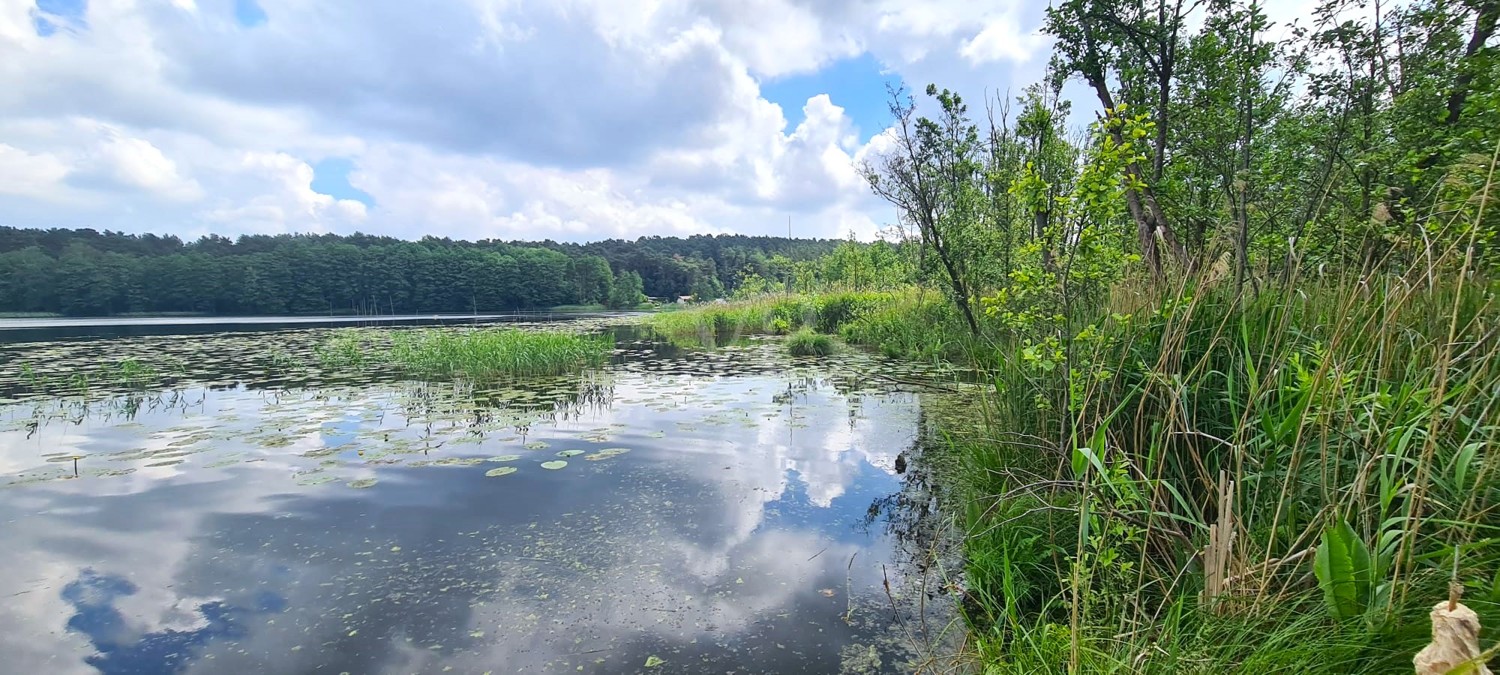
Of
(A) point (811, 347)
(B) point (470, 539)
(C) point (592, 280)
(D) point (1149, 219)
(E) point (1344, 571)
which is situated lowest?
(B) point (470, 539)

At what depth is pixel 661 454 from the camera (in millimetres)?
6098

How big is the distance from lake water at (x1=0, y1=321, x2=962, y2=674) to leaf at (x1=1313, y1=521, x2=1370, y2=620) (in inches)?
58.8

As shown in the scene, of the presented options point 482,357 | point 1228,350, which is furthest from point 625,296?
point 1228,350

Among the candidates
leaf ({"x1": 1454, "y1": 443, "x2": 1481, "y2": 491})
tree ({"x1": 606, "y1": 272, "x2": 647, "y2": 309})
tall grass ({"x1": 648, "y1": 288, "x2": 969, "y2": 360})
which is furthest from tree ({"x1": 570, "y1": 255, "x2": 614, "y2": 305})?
leaf ({"x1": 1454, "y1": 443, "x2": 1481, "y2": 491})

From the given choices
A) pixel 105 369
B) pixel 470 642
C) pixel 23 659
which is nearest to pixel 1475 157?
pixel 470 642

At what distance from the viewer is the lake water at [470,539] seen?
290 cm

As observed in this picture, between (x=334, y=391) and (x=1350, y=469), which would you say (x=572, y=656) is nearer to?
(x=1350, y=469)

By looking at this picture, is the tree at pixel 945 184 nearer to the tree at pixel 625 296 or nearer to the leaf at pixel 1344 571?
the leaf at pixel 1344 571

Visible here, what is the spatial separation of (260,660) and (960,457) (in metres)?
4.53

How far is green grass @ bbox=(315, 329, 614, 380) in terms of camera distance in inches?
451

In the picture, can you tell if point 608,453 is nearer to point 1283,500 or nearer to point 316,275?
point 1283,500

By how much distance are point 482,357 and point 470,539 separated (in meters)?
8.42

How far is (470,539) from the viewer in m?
4.07

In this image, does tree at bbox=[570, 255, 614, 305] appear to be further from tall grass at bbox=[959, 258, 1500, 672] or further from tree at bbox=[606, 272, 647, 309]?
tall grass at bbox=[959, 258, 1500, 672]
